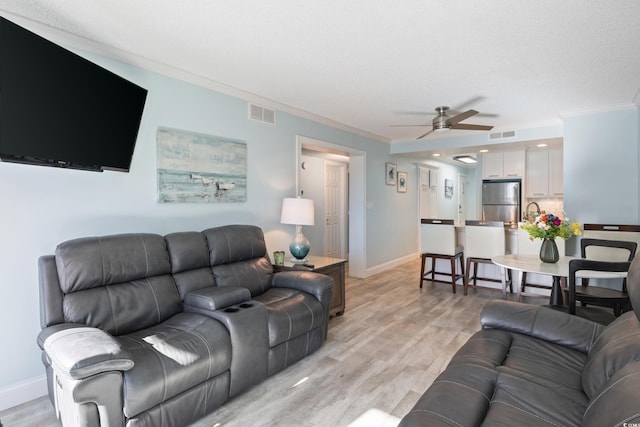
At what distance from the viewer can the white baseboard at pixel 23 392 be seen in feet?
6.98

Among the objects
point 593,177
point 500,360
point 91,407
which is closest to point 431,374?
point 500,360

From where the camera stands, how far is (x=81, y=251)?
2.11 metres

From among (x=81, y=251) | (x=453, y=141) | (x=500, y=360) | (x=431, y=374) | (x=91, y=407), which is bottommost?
(x=431, y=374)

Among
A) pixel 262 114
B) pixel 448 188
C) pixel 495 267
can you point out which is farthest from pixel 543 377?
pixel 448 188

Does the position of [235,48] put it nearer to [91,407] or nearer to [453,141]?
[91,407]

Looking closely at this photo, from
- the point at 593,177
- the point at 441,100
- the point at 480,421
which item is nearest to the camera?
the point at 480,421

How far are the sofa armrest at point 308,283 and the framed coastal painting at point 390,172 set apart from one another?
351 centimetres

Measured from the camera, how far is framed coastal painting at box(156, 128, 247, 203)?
2918 millimetres

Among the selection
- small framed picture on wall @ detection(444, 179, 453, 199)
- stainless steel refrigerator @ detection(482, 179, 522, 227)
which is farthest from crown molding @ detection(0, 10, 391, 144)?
small framed picture on wall @ detection(444, 179, 453, 199)

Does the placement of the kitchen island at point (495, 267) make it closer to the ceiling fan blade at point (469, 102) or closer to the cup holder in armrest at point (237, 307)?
the ceiling fan blade at point (469, 102)

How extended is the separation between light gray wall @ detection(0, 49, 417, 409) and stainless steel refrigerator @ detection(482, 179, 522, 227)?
4168mm

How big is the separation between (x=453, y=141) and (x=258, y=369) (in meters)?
4.73

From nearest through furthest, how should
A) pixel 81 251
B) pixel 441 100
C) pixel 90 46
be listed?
1. pixel 81 251
2. pixel 90 46
3. pixel 441 100

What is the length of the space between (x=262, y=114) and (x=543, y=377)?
11.0 feet
